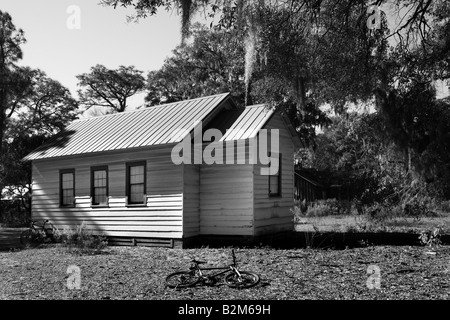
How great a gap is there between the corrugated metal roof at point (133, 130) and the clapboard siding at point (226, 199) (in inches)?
69.0

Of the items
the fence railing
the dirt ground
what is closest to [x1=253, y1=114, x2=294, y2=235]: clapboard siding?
the dirt ground

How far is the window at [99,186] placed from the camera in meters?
16.2

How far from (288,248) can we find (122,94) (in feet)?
112

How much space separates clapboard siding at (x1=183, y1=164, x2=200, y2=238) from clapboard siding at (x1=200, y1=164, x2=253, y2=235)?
137 mm

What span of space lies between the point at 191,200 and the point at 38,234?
686 centimetres

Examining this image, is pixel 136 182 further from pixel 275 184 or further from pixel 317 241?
pixel 317 241

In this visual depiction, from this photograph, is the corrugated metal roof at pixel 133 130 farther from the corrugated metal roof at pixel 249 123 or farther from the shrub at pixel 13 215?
the shrub at pixel 13 215

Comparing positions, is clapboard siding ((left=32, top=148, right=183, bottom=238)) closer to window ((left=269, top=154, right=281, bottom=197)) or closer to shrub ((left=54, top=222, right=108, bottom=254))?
shrub ((left=54, top=222, right=108, bottom=254))

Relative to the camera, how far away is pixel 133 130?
639 inches

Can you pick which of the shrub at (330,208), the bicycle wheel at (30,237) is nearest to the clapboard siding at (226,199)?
the bicycle wheel at (30,237)

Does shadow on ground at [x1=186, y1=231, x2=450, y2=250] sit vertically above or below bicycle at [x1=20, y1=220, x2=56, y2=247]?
above

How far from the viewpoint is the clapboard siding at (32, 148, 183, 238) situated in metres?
14.3

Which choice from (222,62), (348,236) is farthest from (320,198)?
(348,236)

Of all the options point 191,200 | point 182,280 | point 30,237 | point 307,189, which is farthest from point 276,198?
point 307,189
